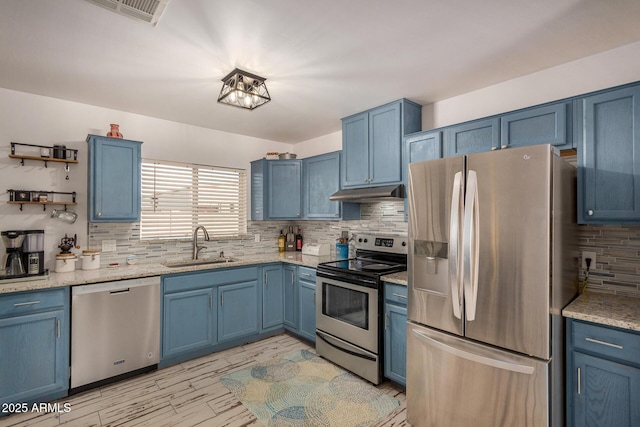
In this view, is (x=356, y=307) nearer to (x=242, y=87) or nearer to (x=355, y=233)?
(x=355, y=233)

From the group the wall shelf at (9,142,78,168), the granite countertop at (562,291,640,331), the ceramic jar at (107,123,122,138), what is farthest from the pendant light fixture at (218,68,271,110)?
the granite countertop at (562,291,640,331)

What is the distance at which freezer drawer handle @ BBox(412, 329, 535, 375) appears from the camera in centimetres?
169

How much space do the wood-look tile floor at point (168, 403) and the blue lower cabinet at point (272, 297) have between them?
25.1 inches

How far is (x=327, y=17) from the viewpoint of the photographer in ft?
5.69

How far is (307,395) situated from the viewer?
249 centimetres

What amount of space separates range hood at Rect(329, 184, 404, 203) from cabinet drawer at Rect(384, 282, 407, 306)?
795 millimetres

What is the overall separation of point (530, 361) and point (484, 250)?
61 cm

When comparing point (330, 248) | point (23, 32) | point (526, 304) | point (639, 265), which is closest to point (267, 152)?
point (330, 248)

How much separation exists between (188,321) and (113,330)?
63 centimetres

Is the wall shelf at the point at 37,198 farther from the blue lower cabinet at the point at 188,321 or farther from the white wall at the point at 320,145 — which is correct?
the white wall at the point at 320,145

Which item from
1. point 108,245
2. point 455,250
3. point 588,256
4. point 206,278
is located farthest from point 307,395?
point 108,245

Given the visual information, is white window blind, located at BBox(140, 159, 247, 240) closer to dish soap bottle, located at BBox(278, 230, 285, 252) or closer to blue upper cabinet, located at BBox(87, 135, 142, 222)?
blue upper cabinet, located at BBox(87, 135, 142, 222)

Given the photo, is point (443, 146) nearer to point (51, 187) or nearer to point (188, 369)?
point (188, 369)

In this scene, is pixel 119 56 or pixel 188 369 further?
pixel 188 369
